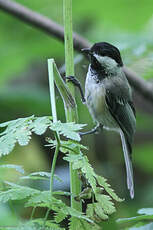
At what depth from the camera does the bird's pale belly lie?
91.8 inches

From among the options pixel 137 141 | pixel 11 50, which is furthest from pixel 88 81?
pixel 137 141

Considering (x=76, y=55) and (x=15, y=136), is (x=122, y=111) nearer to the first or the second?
(x=76, y=55)

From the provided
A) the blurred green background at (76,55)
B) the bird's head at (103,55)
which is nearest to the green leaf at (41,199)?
the bird's head at (103,55)

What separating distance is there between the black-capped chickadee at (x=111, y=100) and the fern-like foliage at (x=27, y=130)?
4.18 feet

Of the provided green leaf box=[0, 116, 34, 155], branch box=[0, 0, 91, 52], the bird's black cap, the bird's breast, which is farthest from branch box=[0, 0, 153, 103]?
green leaf box=[0, 116, 34, 155]

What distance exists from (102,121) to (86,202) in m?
1.36

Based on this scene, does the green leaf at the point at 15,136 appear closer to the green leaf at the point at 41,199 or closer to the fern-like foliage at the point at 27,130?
the fern-like foliage at the point at 27,130

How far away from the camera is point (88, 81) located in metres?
2.32

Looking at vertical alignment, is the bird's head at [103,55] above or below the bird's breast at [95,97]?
above

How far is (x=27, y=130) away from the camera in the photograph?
99cm

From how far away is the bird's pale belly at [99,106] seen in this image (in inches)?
91.8

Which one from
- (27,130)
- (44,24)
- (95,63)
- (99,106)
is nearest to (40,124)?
(27,130)

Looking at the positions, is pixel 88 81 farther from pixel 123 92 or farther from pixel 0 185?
pixel 0 185

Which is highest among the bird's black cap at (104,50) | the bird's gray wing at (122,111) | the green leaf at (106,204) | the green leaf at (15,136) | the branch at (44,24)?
the branch at (44,24)
